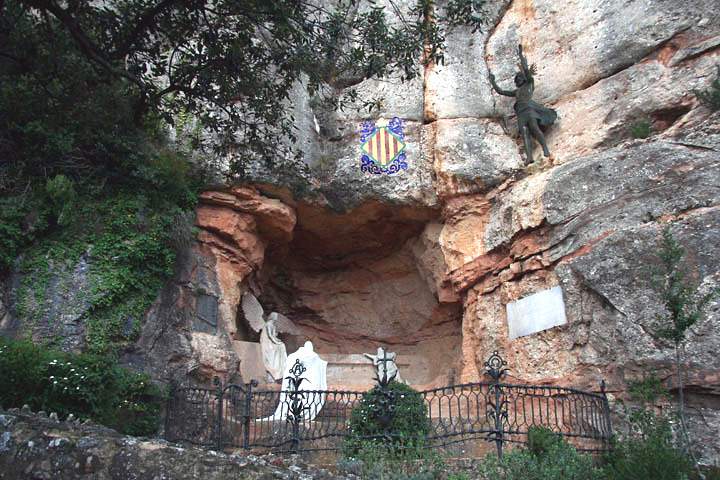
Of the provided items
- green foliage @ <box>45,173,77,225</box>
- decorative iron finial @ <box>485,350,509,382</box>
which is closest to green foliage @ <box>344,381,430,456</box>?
decorative iron finial @ <box>485,350,509,382</box>

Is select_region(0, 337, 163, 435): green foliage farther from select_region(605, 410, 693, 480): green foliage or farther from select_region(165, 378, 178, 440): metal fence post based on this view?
select_region(605, 410, 693, 480): green foliage

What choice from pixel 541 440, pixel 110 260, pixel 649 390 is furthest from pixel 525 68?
pixel 110 260

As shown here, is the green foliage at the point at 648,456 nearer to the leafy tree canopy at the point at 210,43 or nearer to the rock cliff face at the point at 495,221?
the rock cliff face at the point at 495,221

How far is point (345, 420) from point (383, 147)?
21.4 feet

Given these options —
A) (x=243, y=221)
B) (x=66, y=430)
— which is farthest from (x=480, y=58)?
(x=66, y=430)

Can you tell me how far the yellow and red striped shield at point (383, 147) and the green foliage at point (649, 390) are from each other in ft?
21.8

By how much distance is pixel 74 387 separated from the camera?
7531mm

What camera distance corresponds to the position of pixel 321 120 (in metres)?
13.8

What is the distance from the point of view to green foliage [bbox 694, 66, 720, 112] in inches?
367

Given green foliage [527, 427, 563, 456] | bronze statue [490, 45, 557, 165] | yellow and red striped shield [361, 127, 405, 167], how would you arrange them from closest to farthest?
green foliage [527, 427, 563, 456] → bronze statue [490, 45, 557, 165] → yellow and red striped shield [361, 127, 405, 167]

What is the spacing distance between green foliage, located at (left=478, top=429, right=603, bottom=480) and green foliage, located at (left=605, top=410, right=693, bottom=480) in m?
0.28

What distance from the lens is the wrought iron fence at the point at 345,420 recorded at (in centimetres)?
732

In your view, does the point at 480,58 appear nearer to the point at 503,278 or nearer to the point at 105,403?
the point at 503,278

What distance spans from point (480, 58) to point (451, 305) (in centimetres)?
551
